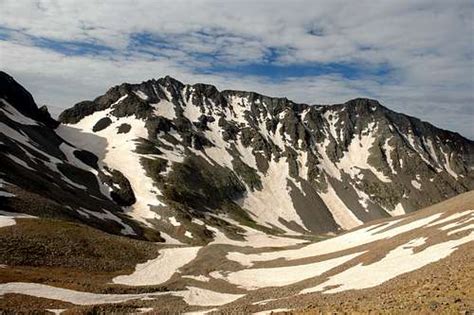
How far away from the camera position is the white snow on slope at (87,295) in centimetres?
5244

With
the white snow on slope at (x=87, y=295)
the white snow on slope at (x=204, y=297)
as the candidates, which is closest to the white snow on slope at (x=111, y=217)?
the white snow on slope at (x=204, y=297)

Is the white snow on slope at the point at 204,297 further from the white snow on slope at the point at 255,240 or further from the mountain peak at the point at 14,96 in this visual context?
the mountain peak at the point at 14,96

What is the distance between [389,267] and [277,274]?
22514mm

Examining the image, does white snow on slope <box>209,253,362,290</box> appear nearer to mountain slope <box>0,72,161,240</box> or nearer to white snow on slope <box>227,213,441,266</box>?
white snow on slope <box>227,213,441,266</box>

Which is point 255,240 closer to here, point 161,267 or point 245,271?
point 245,271

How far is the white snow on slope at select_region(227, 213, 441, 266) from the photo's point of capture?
78188mm

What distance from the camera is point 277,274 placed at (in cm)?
7181

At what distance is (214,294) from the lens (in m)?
63.1

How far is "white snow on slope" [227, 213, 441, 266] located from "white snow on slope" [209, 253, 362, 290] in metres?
7.29

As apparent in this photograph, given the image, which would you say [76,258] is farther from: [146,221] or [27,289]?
[146,221]

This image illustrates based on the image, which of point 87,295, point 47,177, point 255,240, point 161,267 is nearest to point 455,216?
point 161,267

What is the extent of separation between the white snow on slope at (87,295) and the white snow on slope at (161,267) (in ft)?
23.6

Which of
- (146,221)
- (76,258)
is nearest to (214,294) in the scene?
(76,258)

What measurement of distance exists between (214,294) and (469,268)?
35.8 m
